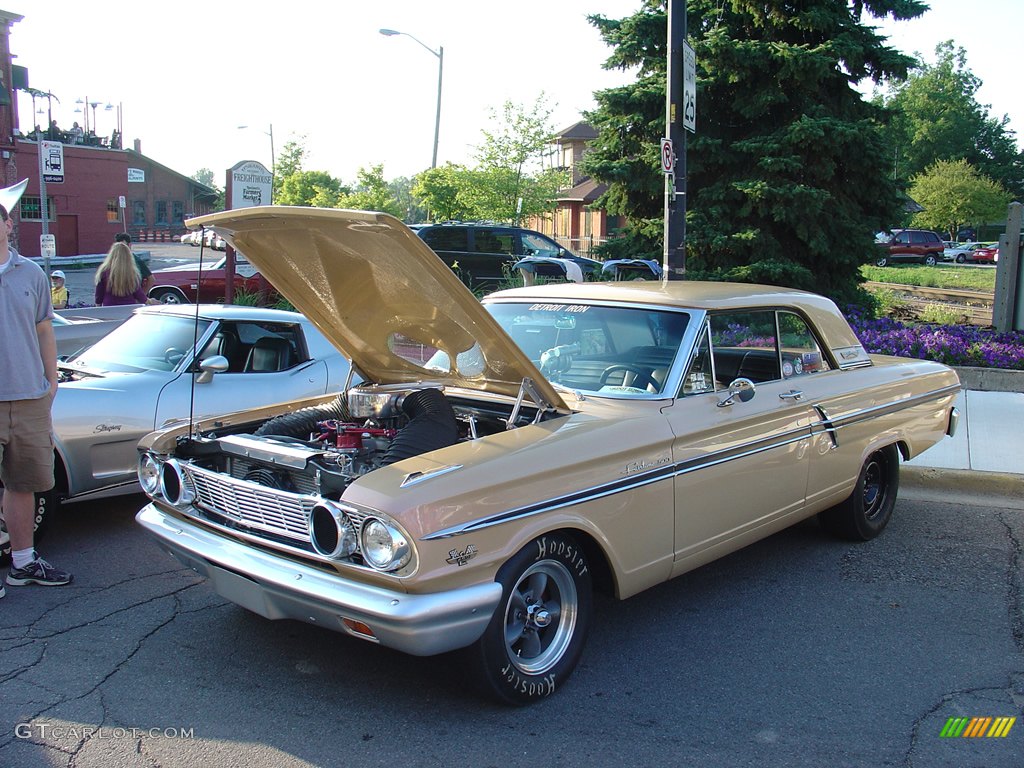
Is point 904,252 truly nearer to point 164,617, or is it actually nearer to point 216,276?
point 216,276

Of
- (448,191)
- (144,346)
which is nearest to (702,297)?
(144,346)

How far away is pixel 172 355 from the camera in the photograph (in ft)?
20.5

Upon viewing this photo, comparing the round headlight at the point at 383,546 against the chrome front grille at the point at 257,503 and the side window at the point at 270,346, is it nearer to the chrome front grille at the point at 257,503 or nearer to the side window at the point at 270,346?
the chrome front grille at the point at 257,503

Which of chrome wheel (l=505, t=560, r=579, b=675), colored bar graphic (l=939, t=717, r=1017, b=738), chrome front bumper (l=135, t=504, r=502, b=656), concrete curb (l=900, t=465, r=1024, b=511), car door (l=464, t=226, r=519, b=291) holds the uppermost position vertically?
car door (l=464, t=226, r=519, b=291)

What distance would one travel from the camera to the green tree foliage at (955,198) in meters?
55.5

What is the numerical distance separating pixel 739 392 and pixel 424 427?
1526 mm

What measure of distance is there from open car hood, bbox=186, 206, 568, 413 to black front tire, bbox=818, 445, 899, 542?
240 cm

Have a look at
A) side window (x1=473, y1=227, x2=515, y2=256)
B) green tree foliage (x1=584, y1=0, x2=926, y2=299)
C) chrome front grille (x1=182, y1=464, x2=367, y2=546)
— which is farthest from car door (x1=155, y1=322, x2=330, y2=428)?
side window (x1=473, y1=227, x2=515, y2=256)

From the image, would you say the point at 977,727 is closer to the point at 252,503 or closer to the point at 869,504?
the point at 869,504

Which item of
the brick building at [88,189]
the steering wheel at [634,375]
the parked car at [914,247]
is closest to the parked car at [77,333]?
the steering wheel at [634,375]

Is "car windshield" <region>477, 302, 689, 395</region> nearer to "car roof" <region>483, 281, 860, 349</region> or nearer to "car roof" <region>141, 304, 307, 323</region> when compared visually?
"car roof" <region>483, 281, 860, 349</region>

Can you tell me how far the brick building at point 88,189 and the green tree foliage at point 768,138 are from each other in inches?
1008

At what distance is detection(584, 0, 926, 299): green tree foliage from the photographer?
43.5 ft

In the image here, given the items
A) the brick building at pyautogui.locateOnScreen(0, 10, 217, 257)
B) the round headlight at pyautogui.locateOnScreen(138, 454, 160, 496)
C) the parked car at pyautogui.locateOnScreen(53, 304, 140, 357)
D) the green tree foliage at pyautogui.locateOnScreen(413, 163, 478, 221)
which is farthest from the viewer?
the brick building at pyautogui.locateOnScreen(0, 10, 217, 257)
